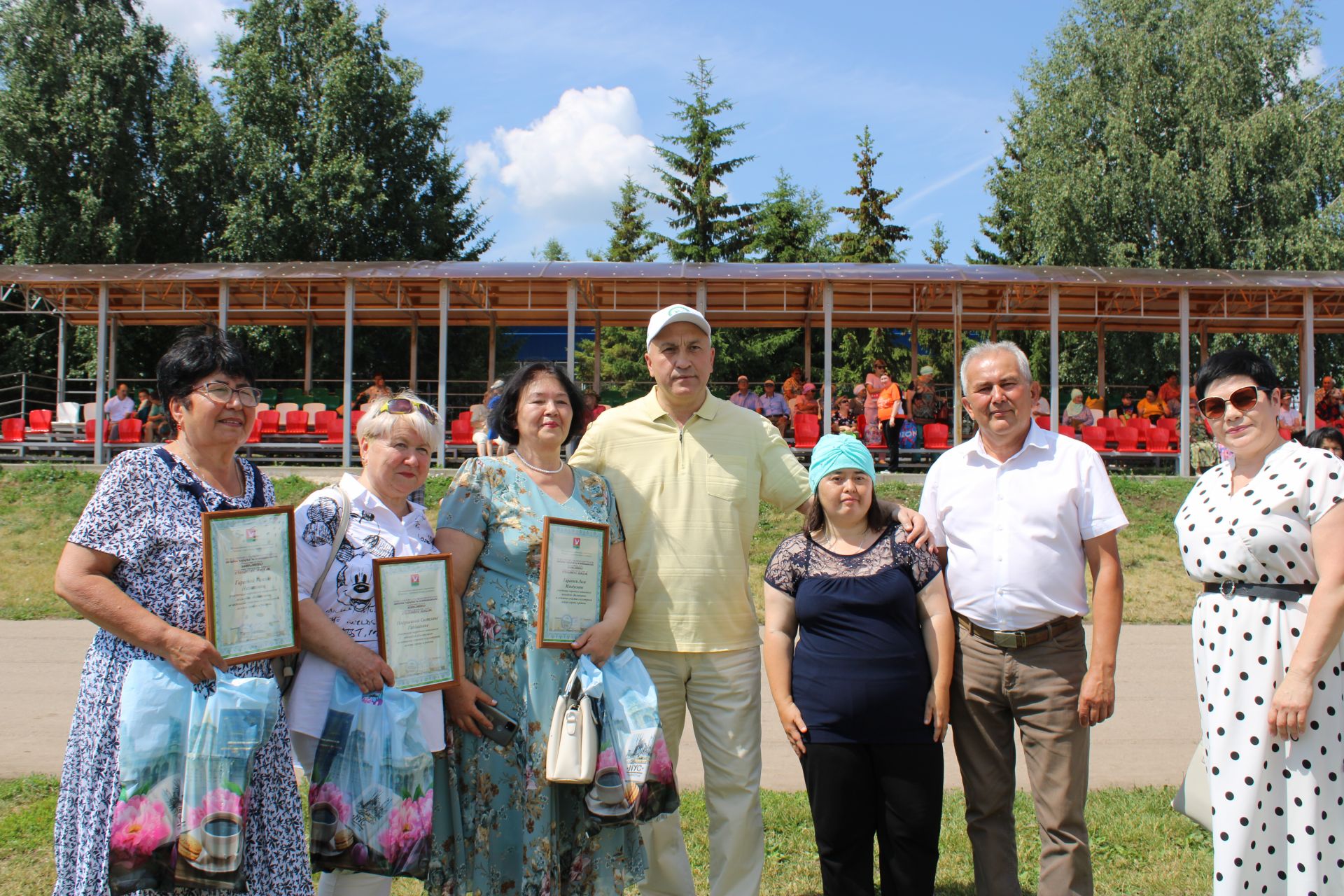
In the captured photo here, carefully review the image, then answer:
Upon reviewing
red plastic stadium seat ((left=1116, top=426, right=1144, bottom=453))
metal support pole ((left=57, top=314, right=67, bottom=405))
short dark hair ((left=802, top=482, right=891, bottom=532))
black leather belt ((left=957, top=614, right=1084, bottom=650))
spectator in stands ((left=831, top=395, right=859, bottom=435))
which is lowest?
black leather belt ((left=957, top=614, right=1084, bottom=650))

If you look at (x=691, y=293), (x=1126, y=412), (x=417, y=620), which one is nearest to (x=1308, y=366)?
(x=1126, y=412)

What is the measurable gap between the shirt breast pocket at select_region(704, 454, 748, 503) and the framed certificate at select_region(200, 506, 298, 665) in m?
1.57

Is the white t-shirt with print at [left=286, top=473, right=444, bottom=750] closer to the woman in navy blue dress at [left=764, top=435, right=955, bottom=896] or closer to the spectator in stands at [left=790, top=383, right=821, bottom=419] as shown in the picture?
the woman in navy blue dress at [left=764, top=435, right=955, bottom=896]

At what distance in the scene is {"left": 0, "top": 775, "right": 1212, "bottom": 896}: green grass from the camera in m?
3.71

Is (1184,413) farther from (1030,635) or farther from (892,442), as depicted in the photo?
(1030,635)

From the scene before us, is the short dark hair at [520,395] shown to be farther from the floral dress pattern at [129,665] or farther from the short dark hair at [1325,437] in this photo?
the short dark hair at [1325,437]

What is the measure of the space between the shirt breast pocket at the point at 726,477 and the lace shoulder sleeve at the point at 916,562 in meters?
0.65

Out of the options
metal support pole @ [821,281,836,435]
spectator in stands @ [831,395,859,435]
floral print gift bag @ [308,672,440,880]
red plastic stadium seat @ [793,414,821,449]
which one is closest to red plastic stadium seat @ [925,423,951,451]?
spectator in stands @ [831,395,859,435]

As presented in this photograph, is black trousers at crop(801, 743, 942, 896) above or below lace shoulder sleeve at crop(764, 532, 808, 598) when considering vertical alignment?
below

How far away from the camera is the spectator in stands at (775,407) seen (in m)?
16.6

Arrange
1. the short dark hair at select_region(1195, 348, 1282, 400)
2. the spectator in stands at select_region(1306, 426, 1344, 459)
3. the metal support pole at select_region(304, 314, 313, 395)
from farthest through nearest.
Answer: the metal support pole at select_region(304, 314, 313, 395) → the spectator in stands at select_region(1306, 426, 1344, 459) → the short dark hair at select_region(1195, 348, 1282, 400)

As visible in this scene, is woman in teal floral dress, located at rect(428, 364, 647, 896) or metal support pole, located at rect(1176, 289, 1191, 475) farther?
metal support pole, located at rect(1176, 289, 1191, 475)

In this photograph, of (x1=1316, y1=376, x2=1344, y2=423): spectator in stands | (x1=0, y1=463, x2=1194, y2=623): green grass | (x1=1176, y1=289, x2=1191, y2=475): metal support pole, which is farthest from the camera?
(x1=1316, y1=376, x2=1344, y2=423): spectator in stands

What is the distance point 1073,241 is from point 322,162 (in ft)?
70.0
